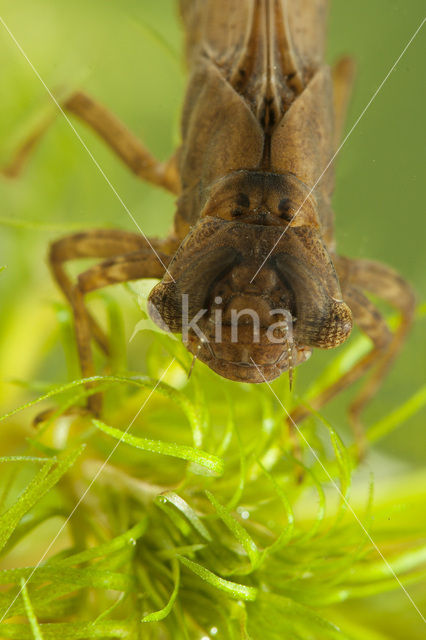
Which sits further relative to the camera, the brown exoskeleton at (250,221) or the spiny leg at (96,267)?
the spiny leg at (96,267)

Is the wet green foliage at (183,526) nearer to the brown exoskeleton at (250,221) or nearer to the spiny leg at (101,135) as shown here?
the brown exoskeleton at (250,221)

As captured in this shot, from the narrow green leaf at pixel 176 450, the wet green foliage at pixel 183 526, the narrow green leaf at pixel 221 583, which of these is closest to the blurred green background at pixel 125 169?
the wet green foliage at pixel 183 526

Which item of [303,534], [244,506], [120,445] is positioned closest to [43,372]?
[120,445]

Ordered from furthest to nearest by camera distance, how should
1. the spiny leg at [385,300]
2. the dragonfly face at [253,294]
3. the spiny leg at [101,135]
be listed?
the spiny leg at [101,135] → the spiny leg at [385,300] → the dragonfly face at [253,294]

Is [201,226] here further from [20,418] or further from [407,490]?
[407,490]

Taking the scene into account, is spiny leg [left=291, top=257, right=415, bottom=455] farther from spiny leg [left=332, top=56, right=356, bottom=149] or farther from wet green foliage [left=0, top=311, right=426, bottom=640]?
spiny leg [left=332, top=56, right=356, bottom=149]

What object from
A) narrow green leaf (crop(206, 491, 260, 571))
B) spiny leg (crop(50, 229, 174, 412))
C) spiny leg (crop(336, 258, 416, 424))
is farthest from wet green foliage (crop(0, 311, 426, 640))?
spiny leg (crop(336, 258, 416, 424))

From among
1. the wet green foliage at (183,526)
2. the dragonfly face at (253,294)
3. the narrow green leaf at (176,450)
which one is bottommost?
the wet green foliage at (183,526)
